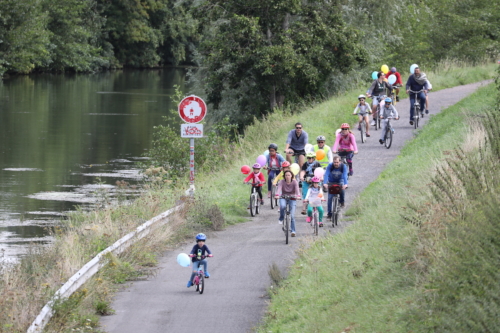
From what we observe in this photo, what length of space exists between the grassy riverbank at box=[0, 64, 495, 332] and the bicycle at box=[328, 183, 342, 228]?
247 cm

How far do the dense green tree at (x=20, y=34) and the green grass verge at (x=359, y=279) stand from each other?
A: 61955 millimetres

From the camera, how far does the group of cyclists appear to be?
15289 millimetres

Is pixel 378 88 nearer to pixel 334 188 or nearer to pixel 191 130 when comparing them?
pixel 191 130

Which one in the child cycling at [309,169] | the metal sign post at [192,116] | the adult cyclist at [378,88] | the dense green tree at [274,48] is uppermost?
the dense green tree at [274,48]

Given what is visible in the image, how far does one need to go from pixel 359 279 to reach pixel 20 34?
220ft

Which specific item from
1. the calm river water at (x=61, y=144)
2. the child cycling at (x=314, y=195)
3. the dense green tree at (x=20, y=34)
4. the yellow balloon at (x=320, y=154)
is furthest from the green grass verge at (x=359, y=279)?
the dense green tree at (x=20, y=34)

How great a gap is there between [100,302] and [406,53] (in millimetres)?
37255

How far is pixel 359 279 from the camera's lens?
10234 mm

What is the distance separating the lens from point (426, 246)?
8938mm

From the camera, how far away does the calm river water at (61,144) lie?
2319 centimetres

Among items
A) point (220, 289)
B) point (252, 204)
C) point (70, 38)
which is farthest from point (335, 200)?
point (70, 38)

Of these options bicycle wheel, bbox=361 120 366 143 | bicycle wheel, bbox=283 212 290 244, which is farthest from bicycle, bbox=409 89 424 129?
bicycle wheel, bbox=283 212 290 244

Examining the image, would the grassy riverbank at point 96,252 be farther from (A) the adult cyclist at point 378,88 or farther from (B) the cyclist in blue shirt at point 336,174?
(A) the adult cyclist at point 378,88

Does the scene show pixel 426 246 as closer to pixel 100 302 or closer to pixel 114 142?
pixel 100 302
